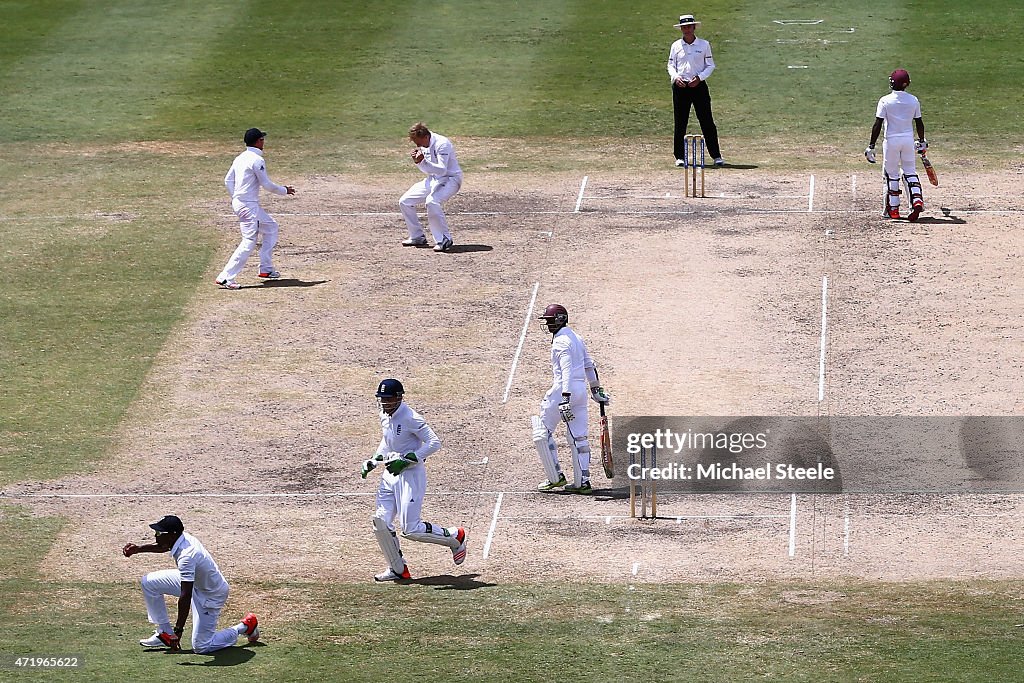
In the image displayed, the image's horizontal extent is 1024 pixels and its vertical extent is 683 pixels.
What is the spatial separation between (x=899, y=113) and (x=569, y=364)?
9921mm

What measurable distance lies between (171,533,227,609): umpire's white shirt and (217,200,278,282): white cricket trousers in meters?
10.4

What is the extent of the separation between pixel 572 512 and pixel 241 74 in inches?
743

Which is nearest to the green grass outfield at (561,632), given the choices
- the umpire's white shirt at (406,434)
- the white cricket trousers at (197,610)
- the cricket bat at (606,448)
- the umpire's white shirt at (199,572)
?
the white cricket trousers at (197,610)

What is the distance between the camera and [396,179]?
30.2 m

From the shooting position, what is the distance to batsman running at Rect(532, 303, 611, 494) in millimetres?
18891

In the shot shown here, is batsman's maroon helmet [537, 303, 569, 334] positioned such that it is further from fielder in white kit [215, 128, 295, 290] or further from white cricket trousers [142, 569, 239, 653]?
fielder in white kit [215, 128, 295, 290]

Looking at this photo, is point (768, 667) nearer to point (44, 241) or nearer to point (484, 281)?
point (484, 281)

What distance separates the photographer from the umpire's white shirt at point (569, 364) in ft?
61.9

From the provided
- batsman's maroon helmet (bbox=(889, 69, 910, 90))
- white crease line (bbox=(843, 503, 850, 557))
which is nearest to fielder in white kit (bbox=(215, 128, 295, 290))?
batsman's maroon helmet (bbox=(889, 69, 910, 90))

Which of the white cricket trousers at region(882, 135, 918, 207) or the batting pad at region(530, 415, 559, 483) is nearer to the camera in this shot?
the batting pad at region(530, 415, 559, 483)

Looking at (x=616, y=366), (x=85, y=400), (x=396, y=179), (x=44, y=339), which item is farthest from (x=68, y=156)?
(x=616, y=366)

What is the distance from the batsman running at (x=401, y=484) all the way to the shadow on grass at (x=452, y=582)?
0.52 feet

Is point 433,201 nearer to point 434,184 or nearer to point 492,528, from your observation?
point 434,184

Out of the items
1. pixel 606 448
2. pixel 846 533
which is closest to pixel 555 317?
pixel 606 448
